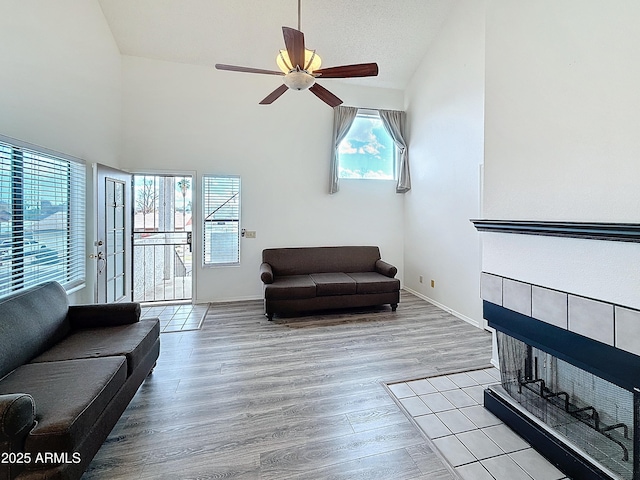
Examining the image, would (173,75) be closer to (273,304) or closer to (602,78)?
(273,304)

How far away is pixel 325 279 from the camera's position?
4707mm

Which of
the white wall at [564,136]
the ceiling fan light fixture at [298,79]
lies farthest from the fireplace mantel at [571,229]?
the ceiling fan light fixture at [298,79]

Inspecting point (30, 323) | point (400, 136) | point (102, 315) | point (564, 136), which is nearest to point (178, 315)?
point (102, 315)

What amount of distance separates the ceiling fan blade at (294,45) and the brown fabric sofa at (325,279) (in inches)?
107

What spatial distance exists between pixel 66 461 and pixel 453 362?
2.96 metres

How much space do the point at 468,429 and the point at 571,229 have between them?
146 cm

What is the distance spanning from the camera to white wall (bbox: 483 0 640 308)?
1417 mm

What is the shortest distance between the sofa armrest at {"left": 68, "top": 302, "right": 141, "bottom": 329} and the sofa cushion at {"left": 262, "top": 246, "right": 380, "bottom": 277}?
2.50 meters

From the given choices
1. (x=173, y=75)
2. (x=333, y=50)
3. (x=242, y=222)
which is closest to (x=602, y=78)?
(x=333, y=50)

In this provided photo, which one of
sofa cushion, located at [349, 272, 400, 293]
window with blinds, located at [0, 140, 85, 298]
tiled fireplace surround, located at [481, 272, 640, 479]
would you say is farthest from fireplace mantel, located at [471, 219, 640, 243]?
window with blinds, located at [0, 140, 85, 298]

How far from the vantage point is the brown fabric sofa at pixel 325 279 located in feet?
14.2

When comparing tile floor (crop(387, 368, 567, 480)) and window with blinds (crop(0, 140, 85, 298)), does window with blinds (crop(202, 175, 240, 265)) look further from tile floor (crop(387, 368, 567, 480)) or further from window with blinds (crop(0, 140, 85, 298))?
tile floor (crop(387, 368, 567, 480))

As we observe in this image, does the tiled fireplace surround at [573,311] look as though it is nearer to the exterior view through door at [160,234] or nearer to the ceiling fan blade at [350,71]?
the ceiling fan blade at [350,71]

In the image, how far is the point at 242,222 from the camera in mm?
5191
